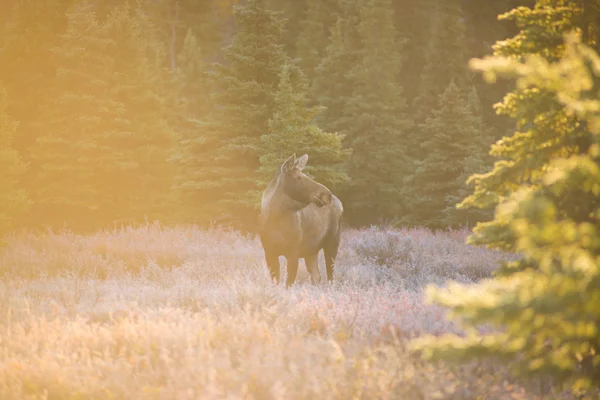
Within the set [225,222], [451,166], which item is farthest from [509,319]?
[451,166]

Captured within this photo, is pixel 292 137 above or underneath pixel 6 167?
above

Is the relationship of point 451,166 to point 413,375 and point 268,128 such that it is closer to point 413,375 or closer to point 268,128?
point 268,128

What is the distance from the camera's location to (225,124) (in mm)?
19109

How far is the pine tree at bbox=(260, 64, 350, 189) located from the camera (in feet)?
57.4

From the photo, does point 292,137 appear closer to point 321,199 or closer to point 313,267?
point 313,267

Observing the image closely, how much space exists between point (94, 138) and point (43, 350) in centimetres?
1771

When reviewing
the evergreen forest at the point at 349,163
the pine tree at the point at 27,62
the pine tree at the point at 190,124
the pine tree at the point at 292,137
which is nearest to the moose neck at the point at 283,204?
the evergreen forest at the point at 349,163

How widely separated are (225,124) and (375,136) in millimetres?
10213

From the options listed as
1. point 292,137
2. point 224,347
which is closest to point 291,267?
point 224,347

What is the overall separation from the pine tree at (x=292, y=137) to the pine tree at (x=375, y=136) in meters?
6.88

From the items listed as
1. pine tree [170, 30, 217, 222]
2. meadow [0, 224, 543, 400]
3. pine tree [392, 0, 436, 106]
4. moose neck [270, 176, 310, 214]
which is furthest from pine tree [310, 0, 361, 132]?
meadow [0, 224, 543, 400]

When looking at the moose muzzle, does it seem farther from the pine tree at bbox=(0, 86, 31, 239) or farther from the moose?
the pine tree at bbox=(0, 86, 31, 239)

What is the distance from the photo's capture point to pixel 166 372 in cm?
457

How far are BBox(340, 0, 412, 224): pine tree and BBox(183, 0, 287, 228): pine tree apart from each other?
7.38 m
